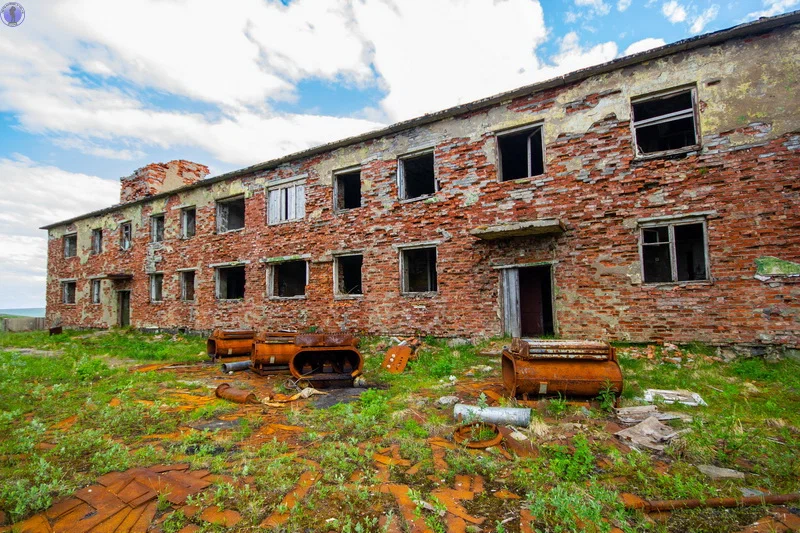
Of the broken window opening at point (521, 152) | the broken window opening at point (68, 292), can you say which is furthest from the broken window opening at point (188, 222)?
the broken window opening at point (521, 152)

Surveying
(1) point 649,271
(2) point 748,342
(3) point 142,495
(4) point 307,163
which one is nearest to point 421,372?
(3) point 142,495

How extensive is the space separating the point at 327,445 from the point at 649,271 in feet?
34.8

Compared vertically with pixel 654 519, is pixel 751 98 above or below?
above

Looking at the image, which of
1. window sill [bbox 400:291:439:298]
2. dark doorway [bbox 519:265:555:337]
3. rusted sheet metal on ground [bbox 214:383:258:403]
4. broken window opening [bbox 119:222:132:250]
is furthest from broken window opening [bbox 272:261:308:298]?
broken window opening [bbox 119:222:132:250]

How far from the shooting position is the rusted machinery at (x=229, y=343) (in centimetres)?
989

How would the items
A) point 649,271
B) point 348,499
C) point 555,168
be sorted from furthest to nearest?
point 649,271 < point 555,168 < point 348,499

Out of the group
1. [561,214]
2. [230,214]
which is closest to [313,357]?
[561,214]

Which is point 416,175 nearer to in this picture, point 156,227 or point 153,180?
point 156,227

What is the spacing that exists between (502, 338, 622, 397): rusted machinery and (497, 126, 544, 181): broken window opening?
5.34 m

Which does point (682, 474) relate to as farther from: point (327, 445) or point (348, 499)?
point (327, 445)

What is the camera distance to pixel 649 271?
1059 cm

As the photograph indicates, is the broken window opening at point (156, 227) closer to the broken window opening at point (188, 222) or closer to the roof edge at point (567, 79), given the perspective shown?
the broken window opening at point (188, 222)

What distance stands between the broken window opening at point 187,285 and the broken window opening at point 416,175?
10.1m

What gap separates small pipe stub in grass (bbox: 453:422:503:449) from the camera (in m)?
3.82
